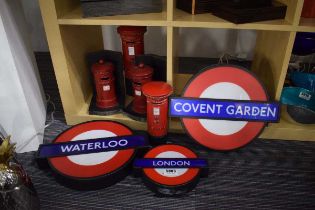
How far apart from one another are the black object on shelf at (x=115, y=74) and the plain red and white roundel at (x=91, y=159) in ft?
0.47

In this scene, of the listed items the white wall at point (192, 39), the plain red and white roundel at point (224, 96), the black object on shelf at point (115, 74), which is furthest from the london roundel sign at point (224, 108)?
the white wall at point (192, 39)

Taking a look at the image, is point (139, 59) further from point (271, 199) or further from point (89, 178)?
point (271, 199)

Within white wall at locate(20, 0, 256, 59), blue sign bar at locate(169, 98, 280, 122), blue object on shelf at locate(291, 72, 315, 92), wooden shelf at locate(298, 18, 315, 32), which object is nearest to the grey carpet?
blue sign bar at locate(169, 98, 280, 122)

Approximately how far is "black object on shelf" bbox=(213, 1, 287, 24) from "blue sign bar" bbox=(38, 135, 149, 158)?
542 mm

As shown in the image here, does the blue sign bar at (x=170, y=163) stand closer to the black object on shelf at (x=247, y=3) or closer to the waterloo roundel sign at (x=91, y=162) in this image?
the waterloo roundel sign at (x=91, y=162)

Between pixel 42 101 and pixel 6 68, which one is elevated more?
pixel 6 68

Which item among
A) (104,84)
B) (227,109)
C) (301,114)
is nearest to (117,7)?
(104,84)

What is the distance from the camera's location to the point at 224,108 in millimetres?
1122

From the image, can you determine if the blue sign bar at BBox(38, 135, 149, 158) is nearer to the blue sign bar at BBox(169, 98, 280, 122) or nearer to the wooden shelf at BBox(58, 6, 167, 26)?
the blue sign bar at BBox(169, 98, 280, 122)

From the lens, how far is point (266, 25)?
1051 millimetres

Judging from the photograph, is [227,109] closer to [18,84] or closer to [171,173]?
[171,173]

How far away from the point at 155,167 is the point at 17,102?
57 cm

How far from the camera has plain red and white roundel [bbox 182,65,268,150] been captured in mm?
1116

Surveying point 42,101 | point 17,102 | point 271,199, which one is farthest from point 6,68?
point 271,199
